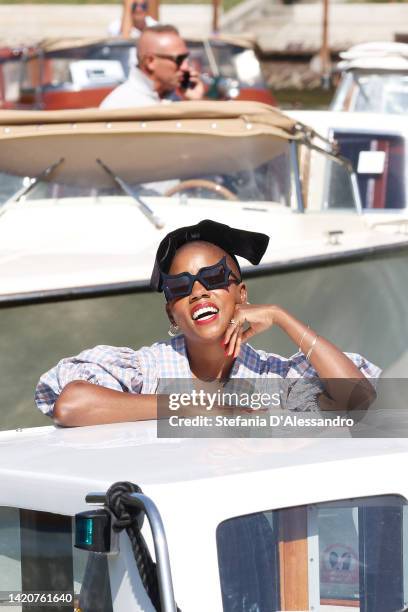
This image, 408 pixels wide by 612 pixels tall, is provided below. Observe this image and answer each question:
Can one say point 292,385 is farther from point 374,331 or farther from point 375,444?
point 374,331

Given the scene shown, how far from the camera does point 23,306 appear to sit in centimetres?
541

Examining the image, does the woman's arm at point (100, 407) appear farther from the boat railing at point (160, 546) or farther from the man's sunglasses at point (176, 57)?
the man's sunglasses at point (176, 57)

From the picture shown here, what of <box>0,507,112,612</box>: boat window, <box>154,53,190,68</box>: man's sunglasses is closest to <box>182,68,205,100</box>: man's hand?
<box>154,53,190,68</box>: man's sunglasses

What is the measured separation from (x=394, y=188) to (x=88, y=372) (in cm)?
479

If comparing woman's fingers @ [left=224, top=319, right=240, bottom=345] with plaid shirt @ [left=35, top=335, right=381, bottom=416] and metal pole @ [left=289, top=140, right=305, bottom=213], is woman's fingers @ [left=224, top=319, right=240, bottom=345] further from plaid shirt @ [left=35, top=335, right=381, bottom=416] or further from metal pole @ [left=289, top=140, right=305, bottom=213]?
metal pole @ [left=289, top=140, right=305, bottom=213]

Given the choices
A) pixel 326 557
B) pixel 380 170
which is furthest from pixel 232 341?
pixel 380 170

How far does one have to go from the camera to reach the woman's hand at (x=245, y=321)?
3137 mm

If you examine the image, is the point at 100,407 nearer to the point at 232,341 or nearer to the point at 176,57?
the point at 232,341

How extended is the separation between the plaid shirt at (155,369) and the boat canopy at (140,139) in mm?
3309

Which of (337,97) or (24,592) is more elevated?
(337,97)

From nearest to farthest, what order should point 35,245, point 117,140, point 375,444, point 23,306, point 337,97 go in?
point 375,444 → point 23,306 → point 35,245 → point 117,140 → point 337,97

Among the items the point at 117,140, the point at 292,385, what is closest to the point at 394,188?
the point at 117,140

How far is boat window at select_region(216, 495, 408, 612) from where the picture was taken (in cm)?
238

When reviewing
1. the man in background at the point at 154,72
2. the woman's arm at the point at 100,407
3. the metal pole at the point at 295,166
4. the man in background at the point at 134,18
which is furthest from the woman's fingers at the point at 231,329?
the man in background at the point at 134,18
